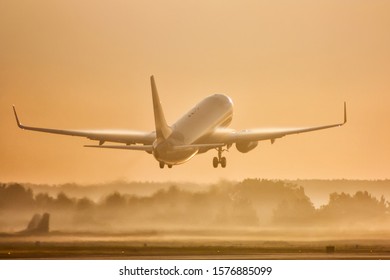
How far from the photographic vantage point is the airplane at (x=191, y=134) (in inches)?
1134

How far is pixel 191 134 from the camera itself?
30.2 m

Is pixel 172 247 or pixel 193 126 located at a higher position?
pixel 193 126

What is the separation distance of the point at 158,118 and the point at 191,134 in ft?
5.45

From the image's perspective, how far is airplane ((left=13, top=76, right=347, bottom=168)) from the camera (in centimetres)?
2880

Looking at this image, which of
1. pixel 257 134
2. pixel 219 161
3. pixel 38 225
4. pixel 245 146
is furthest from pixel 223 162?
pixel 38 225

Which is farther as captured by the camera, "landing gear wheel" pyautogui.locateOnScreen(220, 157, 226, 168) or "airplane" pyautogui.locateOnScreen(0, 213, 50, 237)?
"landing gear wheel" pyautogui.locateOnScreen(220, 157, 226, 168)

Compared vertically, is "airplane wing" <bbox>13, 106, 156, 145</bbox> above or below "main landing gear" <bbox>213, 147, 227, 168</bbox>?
above

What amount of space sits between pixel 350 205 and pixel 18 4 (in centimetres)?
981

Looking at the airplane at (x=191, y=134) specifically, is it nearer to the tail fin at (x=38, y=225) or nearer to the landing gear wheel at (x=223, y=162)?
the landing gear wheel at (x=223, y=162)

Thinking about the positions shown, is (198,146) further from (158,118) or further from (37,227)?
(37,227)

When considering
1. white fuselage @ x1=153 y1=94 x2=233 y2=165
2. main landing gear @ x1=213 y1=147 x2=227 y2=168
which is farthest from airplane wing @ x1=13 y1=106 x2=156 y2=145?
main landing gear @ x1=213 y1=147 x2=227 y2=168

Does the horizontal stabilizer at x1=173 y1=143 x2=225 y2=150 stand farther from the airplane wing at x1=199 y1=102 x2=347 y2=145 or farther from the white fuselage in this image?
the airplane wing at x1=199 y1=102 x2=347 y2=145

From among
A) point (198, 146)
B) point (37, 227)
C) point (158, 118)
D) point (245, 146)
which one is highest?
point (158, 118)
